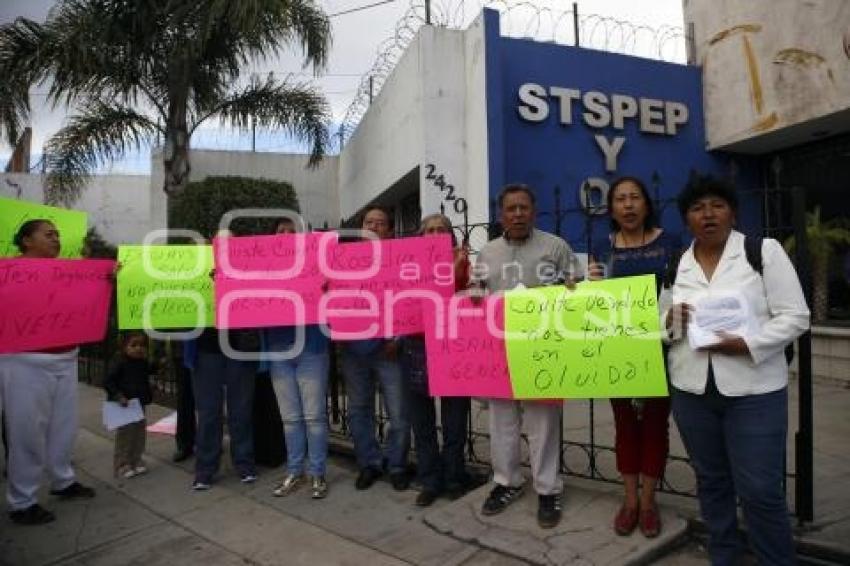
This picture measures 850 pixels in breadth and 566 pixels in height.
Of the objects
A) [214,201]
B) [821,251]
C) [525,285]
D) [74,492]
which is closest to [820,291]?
[821,251]

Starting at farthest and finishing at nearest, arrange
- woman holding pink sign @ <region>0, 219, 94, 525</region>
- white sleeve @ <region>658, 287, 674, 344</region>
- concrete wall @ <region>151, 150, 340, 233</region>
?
1. concrete wall @ <region>151, 150, 340, 233</region>
2. woman holding pink sign @ <region>0, 219, 94, 525</region>
3. white sleeve @ <region>658, 287, 674, 344</region>

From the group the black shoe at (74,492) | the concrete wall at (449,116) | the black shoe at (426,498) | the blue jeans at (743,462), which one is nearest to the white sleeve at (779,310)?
the blue jeans at (743,462)

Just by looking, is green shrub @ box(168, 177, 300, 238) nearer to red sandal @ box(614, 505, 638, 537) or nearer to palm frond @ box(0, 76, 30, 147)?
palm frond @ box(0, 76, 30, 147)

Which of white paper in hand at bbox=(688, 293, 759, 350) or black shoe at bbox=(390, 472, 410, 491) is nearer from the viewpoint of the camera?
white paper in hand at bbox=(688, 293, 759, 350)

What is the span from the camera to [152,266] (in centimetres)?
463

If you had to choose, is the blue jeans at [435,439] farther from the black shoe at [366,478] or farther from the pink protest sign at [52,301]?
the pink protest sign at [52,301]

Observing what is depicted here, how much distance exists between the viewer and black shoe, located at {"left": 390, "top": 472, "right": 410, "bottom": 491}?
14.6 ft

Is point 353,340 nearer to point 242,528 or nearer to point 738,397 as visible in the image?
point 242,528

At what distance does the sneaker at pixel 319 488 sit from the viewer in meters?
4.45

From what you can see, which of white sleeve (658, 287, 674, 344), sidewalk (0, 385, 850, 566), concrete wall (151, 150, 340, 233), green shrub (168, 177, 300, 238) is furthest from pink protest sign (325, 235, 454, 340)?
concrete wall (151, 150, 340, 233)

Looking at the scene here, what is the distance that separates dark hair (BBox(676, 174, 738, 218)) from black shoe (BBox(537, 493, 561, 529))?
172cm

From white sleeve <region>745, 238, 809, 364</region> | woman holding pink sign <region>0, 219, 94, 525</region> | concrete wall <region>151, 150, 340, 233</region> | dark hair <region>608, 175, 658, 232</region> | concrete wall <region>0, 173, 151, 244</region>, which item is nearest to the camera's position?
white sleeve <region>745, 238, 809, 364</region>

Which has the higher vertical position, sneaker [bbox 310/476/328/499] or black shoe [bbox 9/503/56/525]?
sneaker [bbox 310/476/328/499]

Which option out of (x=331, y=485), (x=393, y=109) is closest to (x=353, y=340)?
(x=331, y=485)
